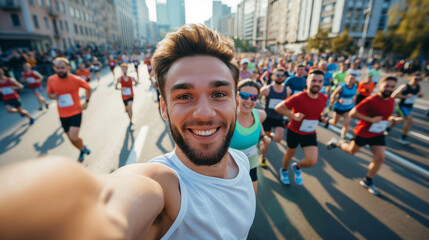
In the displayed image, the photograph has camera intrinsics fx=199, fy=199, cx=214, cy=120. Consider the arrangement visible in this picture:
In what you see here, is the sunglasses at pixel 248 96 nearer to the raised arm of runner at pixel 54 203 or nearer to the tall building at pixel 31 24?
the raised arm of runner at pixel 54 203

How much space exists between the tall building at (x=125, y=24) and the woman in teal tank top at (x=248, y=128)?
287 ft

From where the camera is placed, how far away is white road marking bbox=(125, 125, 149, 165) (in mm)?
4624

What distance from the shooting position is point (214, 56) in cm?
155

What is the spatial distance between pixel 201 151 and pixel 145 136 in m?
5.03

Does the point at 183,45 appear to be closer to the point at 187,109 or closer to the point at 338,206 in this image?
the point at 187,109

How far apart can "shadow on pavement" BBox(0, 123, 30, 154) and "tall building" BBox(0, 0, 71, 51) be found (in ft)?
111

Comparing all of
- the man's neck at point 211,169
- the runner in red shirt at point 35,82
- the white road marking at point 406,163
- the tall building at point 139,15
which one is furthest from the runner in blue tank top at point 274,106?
the tall building at point 139,15

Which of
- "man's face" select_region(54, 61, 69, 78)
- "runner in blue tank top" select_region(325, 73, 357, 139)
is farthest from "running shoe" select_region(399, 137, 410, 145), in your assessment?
"man's face" select_region(54, 61, 69, 78)

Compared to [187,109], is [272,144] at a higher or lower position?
lower

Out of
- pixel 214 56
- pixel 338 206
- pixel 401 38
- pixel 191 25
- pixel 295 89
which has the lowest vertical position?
pixel 338 206

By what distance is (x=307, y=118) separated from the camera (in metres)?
3.82

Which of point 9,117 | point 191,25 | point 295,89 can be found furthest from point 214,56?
point 9,117

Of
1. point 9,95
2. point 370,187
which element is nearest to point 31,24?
point 9,95

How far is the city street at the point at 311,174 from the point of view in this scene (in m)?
2.97
